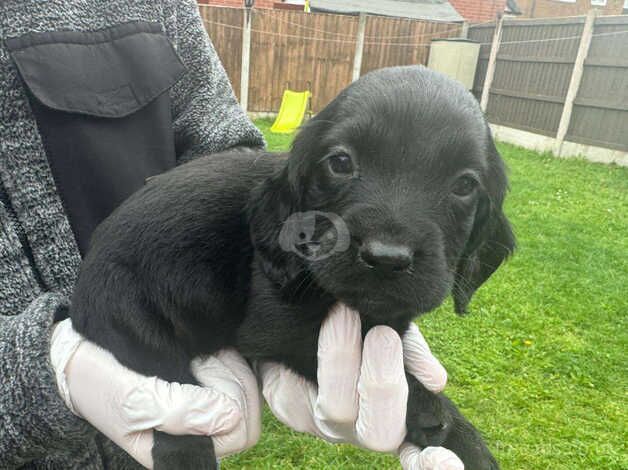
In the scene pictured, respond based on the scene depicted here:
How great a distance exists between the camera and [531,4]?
30516mm

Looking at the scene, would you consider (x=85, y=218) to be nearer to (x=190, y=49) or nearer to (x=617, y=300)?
(x=190, y=49)

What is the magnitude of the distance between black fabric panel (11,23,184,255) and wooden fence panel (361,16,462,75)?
14.0 metres

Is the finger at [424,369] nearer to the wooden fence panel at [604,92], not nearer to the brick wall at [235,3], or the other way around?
the wooden fence panel at [604,92]

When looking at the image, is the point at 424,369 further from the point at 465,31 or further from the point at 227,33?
the point at 465,31

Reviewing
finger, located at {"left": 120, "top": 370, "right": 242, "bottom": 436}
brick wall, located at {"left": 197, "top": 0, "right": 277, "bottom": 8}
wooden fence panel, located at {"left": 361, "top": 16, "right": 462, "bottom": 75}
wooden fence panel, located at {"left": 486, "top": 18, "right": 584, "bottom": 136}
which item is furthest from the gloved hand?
brick wall, located at {"left": 197, "top": 0, "right": 277, "bottom": 8}

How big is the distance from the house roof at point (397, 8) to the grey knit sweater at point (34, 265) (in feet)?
62.9

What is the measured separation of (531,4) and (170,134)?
3344 centimetres

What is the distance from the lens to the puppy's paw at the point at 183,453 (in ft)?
4.98

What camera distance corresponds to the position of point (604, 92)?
37.7ft

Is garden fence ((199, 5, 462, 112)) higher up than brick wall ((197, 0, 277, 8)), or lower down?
lower down

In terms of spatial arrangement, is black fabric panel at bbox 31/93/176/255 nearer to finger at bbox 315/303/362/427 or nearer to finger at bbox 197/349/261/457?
finger at bbox 197/349/261/457

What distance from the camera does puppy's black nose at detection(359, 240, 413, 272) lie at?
1.24m

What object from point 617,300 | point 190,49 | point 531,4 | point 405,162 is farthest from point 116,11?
point 531,4

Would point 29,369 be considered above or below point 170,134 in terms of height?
below
